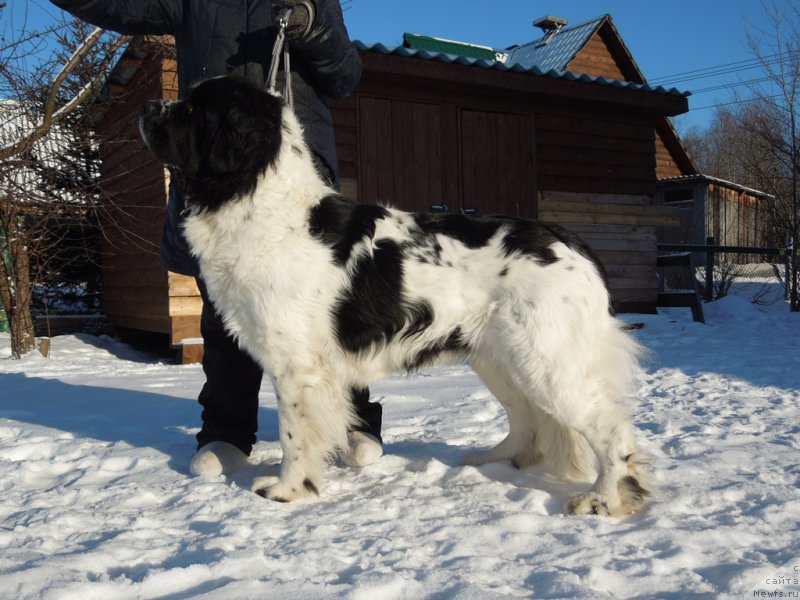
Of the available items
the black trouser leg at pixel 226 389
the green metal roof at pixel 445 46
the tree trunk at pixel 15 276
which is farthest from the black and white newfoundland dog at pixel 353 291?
the green metal roof at pixel 445 46

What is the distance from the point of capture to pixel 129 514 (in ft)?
8.21

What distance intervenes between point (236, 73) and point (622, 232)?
8770mm

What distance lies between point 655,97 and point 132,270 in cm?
834

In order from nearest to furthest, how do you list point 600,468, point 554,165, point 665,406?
point 600,468
point 665,406
point 554,165

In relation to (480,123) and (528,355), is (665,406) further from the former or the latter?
(480,123)

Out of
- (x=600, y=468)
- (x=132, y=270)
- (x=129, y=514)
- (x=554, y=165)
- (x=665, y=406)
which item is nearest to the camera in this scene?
(x=129, y=514)

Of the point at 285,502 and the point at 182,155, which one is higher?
the point at 182,155

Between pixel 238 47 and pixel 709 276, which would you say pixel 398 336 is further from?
pixel 709 276

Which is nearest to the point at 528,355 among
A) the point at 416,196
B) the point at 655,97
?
the point at 416,196

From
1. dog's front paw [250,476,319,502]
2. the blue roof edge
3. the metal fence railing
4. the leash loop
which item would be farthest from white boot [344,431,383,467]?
the metal fence railing

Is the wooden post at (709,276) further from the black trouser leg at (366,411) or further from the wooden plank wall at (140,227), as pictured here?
the black trouser leg at (366,411)

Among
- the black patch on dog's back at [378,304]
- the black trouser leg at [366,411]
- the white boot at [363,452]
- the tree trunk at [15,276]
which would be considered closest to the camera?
the black patch on dog's back at [378,304]

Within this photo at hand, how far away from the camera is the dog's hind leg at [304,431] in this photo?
279 centimetres

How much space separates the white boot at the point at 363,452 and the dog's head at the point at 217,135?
52.0 inches
